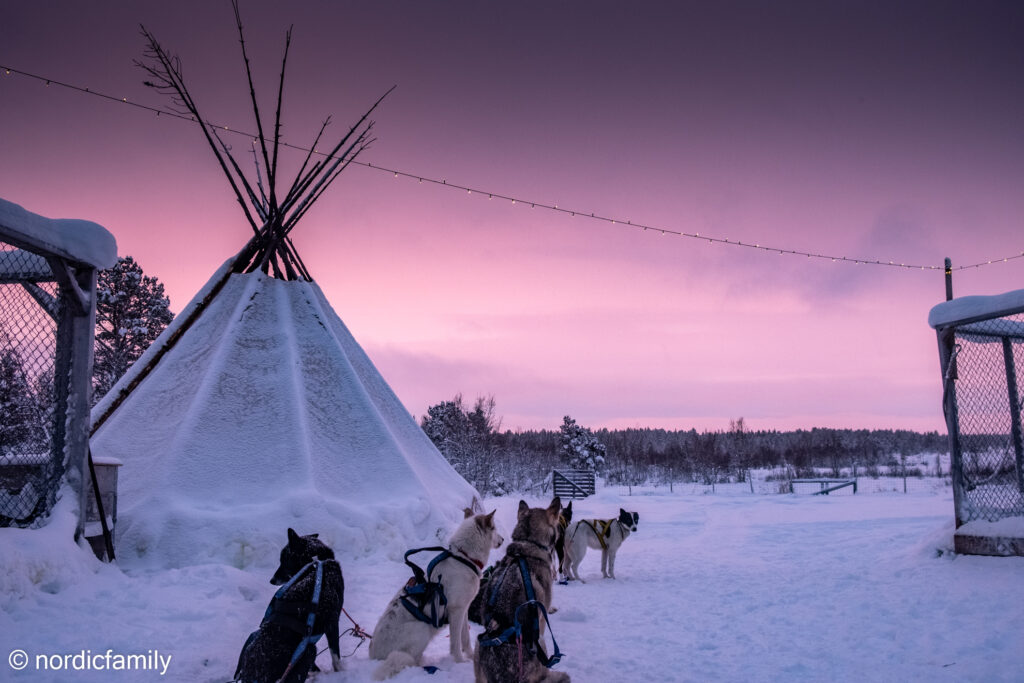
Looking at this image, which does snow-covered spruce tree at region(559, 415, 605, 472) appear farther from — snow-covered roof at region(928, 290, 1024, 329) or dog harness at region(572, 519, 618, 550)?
snow-covered roof at region(928, 290, 1024, 329)

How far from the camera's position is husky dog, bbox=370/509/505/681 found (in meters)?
4.16

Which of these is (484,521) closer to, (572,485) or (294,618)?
(294,618)

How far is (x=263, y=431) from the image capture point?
9.14 metres

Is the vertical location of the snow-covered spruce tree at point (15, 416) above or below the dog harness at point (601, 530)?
above

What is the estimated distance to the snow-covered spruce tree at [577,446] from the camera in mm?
47062

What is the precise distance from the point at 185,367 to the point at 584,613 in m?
7.74

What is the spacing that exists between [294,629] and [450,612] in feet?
4.52

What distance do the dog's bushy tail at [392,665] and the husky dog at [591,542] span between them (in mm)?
5088

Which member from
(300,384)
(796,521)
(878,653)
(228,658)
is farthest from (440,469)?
(796,521)

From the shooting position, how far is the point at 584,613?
21.2 feet

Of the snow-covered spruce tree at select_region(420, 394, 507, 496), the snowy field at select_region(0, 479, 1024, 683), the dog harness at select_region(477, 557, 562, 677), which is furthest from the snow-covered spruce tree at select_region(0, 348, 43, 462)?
the snow-covered spruce tree at select_region(420, 394, 507, 496)

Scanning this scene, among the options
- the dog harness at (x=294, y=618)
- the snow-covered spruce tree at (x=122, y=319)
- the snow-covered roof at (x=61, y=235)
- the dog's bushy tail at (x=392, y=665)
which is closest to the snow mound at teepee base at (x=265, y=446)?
the snow-covered roof at (x=61, y=235)

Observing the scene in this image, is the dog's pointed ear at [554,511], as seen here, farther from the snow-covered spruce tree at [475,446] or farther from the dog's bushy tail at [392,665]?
the snow-covered spruce tree at [475,446]

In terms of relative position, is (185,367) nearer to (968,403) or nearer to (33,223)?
(33,223)
